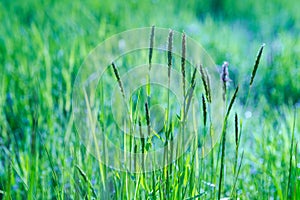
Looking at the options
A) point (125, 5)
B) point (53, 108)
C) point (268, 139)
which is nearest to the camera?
point (268, 139)

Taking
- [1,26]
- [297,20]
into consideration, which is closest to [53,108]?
[1,26]

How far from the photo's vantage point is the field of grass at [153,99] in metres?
1.63

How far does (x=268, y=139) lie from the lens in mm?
2574

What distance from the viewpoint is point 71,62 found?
11.3 feet

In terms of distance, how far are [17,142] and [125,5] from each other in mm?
2365

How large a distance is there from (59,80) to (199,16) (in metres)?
2.57

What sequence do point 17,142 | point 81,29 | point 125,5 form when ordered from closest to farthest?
point 17,142 → point 81,29 → point 125,5

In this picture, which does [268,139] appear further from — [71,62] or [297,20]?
[297,20]

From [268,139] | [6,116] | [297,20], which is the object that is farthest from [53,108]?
[297,20]

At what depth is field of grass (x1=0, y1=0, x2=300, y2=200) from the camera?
1627 mm

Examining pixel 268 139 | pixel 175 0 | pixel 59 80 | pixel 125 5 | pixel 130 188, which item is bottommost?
pixel 130 188

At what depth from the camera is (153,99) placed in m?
3.09

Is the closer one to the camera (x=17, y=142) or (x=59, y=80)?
(x=17, y=142)

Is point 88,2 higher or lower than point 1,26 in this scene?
higher
